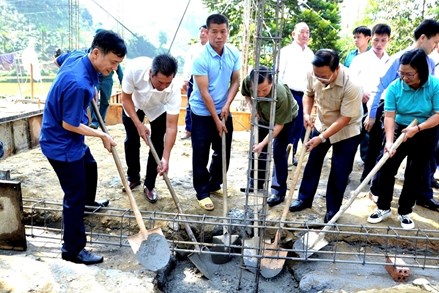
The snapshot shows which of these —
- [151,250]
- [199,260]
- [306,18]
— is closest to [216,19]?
[151,250]

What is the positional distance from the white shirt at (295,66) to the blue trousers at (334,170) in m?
1.50

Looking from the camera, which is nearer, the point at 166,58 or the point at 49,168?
the point at 166,58

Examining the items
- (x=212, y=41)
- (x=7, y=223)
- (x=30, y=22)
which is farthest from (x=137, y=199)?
(x=30, y=22)

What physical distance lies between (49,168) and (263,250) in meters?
3.30

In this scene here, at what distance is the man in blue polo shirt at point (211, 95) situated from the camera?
4.00 metres

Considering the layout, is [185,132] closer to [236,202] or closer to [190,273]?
[236,202]

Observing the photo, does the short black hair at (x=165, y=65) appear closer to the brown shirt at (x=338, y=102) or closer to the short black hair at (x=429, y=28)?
the brown shirt at (x=338, y=102)

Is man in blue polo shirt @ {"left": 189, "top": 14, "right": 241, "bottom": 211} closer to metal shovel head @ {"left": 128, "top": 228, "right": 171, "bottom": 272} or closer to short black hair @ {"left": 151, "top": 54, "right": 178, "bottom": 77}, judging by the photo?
short black hair @ {"left": 151, "top": 54, "right": 178, "bottom": 77}

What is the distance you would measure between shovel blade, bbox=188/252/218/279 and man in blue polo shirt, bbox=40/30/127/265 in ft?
2.90

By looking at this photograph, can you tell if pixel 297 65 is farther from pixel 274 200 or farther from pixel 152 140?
pixel 152 140

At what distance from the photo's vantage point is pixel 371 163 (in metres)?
4.70

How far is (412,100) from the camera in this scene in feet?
12.2

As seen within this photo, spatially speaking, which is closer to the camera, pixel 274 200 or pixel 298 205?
pixel 298 205

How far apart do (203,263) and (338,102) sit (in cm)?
199
